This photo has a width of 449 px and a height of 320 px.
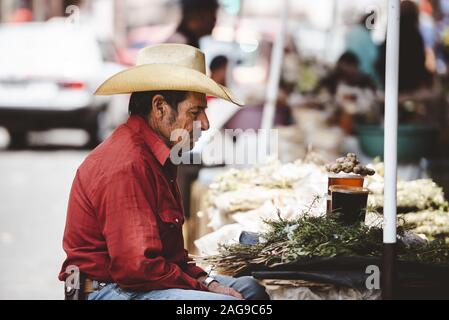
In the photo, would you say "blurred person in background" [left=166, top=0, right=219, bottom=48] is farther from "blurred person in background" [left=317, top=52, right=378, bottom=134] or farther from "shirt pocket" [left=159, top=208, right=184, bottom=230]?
"shirt pocket" [left=159, top=208, right=184, bottom=230]

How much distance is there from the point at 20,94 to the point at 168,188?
298 inches

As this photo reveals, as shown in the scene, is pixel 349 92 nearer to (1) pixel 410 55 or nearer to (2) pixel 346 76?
(2) pixel 346 76

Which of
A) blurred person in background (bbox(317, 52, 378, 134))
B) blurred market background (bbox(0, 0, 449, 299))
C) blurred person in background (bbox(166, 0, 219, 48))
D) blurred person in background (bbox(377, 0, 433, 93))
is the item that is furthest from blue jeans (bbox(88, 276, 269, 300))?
blurred person in background (bbox(377, 0, 433, 93))

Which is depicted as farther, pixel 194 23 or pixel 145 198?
pixel 194 23

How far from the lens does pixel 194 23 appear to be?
543 cm

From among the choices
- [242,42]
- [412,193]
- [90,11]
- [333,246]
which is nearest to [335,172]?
[333,246]

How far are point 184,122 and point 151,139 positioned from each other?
14 cm

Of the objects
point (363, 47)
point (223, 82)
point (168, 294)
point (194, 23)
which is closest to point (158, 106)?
point (168, 294)

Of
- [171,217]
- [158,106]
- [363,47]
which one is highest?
[363,47]

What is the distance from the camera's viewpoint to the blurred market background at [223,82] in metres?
5.71

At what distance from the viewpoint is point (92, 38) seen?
931 cm

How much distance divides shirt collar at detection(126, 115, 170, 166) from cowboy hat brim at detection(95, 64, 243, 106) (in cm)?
11

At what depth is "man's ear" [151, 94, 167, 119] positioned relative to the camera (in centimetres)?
304

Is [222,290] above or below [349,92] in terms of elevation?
below
